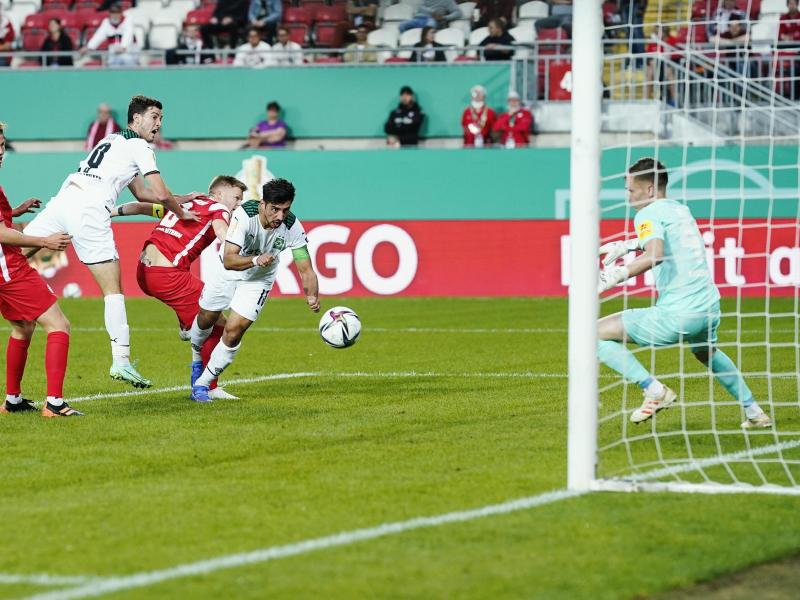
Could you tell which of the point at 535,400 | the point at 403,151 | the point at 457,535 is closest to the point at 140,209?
the point at 535,400

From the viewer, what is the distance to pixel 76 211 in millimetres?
9820

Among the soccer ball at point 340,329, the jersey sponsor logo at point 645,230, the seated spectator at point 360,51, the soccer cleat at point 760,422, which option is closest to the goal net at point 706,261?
the soccer cleat at point 760,422

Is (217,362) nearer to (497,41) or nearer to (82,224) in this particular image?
(82,224)

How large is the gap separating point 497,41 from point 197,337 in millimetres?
14261

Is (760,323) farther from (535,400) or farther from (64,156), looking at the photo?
(64,156)

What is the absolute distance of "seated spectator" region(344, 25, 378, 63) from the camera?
24.1 metres

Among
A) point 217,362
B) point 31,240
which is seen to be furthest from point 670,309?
point 31,240

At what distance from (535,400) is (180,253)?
3008 mm

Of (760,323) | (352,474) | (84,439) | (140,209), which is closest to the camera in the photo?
(352,474)

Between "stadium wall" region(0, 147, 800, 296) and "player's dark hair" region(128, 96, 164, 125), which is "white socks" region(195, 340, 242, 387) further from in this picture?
"stadium wall" region(0, 147, 800, 296)

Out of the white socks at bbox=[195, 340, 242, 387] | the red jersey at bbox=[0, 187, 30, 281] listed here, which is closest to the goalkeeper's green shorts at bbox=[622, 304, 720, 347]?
the white socks at bbox=[195, 340, 242, 387]

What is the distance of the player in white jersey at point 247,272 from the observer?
958 cm

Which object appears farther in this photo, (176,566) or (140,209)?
(140,209)

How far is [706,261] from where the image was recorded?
8703 millimetres
